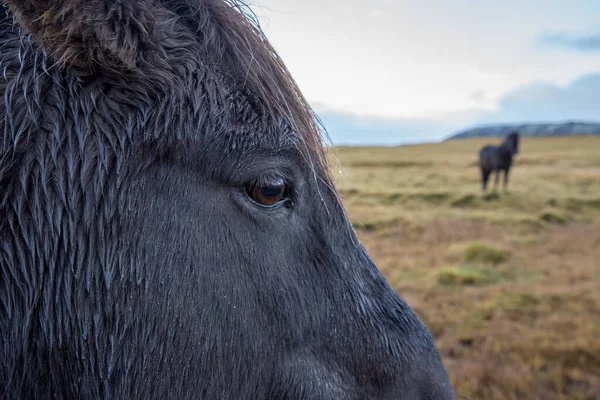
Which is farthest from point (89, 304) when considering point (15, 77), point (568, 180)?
point (568, 180)

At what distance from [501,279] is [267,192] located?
24.5 feet

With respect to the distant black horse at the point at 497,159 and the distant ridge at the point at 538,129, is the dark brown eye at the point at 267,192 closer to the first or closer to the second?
the distant black horse at the point at 497,159

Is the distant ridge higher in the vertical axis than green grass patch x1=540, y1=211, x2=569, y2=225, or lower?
higher

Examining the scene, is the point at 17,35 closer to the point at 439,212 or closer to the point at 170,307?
the point at 170,307

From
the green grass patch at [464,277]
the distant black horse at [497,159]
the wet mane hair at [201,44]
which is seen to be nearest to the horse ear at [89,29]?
the wet mane hair at [201,44]

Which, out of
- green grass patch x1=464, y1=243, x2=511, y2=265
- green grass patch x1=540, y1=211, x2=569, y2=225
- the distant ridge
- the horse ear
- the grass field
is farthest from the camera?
the distant ridge

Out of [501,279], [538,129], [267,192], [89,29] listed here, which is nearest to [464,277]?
[501,279]

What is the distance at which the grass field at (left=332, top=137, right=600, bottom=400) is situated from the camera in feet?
14.4

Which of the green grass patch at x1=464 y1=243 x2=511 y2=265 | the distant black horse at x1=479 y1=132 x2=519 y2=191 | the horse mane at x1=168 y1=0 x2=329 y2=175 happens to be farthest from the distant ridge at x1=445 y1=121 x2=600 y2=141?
the horse mane at x1=168 y1=0 x2=329 y2=175

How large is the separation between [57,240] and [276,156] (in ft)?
2.21

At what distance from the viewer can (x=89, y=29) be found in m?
1.05

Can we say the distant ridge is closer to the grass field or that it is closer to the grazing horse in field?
the grass field

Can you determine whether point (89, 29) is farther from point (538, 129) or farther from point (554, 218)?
point (538, 129)

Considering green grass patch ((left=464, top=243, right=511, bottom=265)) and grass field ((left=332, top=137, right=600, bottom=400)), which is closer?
grass field ((left=332, top=137, right=600, bottom=400))
